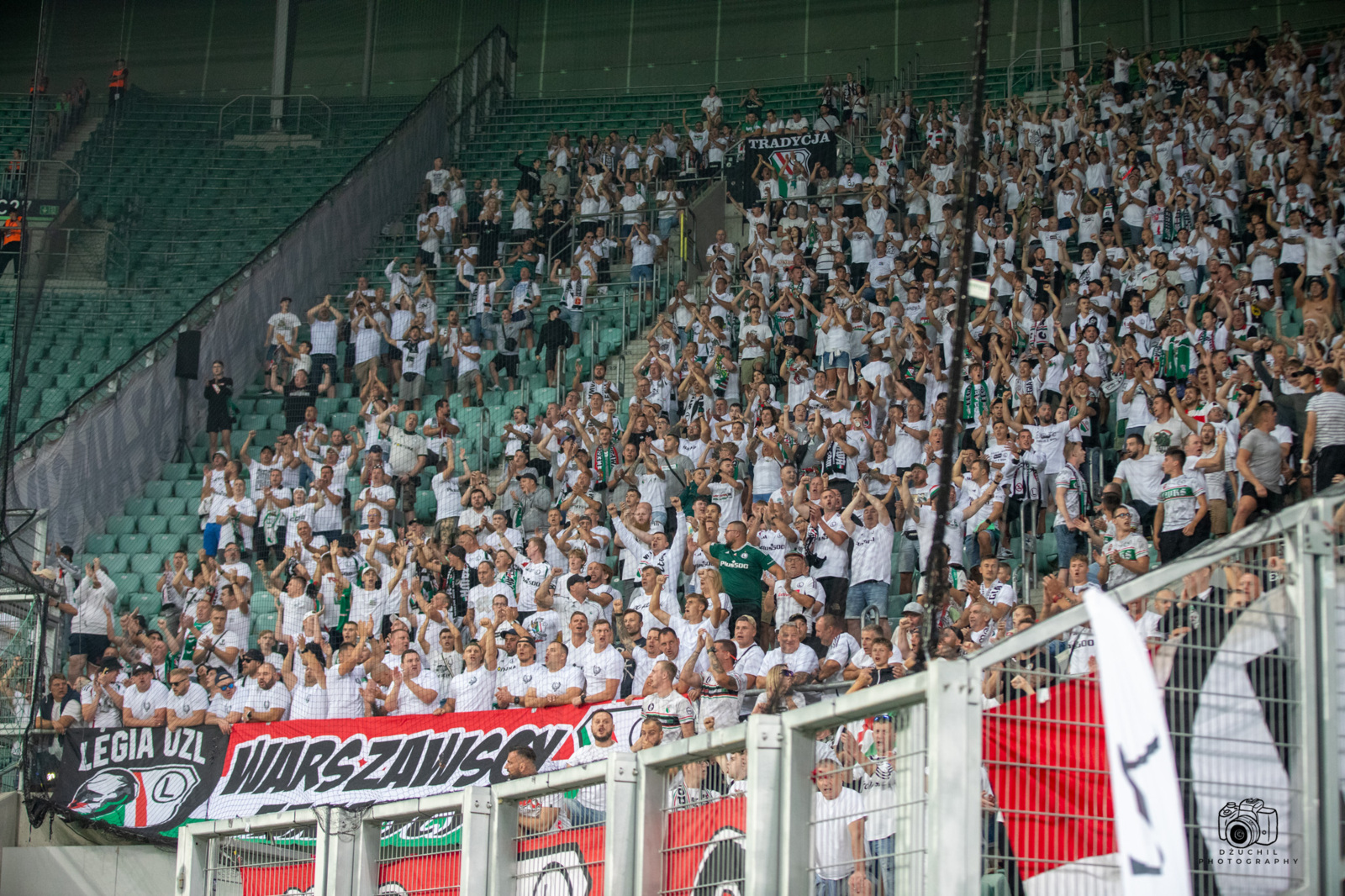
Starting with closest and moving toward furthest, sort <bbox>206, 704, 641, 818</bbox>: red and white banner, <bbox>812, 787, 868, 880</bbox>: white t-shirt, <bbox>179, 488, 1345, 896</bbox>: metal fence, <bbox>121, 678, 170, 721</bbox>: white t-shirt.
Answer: <bbox>179, 488, 1345, 896</bbox>: metal fence → <bbox>812, 787, 868, 880</bbox>: white t-shirt → <bbox>206, 704, 641, 818</bbox>: red and white banner → <bbox>121, 678, 170, 721</bbox>: white t-shirt

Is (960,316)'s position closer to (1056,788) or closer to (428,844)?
(1056,788)

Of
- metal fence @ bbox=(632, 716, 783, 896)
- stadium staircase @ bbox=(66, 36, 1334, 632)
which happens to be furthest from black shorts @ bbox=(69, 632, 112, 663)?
metal fence @ bbox=(632, 716, 783, 896)

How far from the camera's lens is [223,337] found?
64.9ft

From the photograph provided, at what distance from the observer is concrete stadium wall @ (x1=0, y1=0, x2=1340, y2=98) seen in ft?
82.4

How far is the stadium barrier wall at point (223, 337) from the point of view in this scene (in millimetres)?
17344

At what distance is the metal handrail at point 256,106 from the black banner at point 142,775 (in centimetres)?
1206

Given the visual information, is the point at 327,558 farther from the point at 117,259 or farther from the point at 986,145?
the point at 986,145

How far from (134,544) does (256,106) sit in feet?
30.4

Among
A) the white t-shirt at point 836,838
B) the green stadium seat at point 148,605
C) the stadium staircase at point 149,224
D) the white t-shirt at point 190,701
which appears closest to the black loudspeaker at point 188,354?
the stadium staircase at point 149,224

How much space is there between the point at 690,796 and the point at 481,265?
16.7 meters

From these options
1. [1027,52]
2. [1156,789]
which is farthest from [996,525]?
[1027,52]

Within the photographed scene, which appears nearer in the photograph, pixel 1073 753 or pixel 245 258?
pixel 1073 753

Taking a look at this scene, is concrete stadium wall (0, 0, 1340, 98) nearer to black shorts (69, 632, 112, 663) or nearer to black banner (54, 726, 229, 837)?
black shorts (69, 632, 112, 663)

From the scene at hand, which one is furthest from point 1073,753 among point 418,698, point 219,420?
point 219,420
